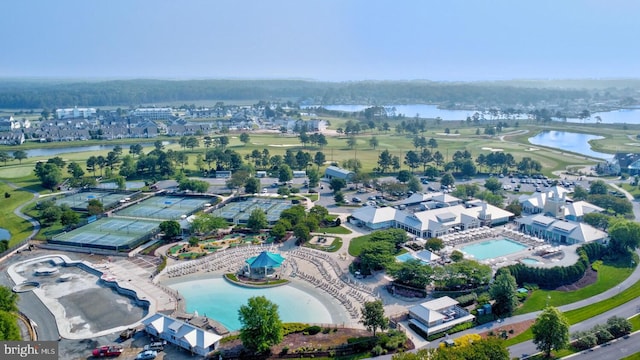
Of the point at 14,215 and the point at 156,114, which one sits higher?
the point at 156,114

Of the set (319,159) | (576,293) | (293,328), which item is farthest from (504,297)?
(319,159)

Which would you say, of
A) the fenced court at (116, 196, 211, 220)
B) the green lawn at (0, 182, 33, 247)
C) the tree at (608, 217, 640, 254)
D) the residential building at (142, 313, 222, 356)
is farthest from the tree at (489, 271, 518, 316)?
the green lawn at (0, 182, 33, 247)

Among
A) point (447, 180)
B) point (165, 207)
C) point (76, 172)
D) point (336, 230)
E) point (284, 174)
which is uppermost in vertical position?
point (284, 174)

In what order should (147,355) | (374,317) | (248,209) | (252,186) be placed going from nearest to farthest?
(147,355) → (374,317) → (248,209) → (252,186)

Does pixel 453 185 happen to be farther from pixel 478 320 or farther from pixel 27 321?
pixel 27 321

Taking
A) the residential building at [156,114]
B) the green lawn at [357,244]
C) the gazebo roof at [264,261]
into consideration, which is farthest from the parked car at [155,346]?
the residential building at [156,114]

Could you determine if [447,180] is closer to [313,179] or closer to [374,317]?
[313,179]

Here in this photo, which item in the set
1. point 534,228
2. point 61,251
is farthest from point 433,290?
point 61,251
